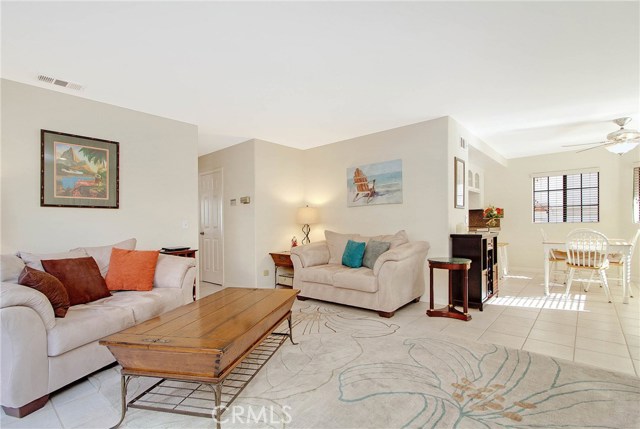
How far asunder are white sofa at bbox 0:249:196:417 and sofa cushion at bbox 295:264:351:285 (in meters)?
2.09

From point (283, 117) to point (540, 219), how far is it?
583cm

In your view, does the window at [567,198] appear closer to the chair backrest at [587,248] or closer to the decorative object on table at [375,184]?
the chair backrest at [587,248]

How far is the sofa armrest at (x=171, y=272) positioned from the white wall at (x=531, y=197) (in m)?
6.58

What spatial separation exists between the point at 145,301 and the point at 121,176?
1719mm

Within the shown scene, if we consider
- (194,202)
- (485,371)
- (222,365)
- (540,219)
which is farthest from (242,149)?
(540,219)

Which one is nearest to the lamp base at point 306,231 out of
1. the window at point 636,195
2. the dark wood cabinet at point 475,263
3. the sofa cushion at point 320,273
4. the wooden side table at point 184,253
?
the sofa cushion at point 320,273

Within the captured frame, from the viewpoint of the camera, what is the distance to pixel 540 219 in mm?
6406

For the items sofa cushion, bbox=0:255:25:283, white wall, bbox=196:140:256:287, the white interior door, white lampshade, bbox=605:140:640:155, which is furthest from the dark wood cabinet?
sofa cushion, bbox=0:255:25:283

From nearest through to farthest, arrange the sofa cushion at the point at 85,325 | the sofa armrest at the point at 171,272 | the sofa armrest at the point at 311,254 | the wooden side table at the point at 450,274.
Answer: the sofa cushion at the point at 85,325
the sofa armrest at the point at 171,272
the wooden side table at the point at 450,274
the sofa armrest at the point at 311,254

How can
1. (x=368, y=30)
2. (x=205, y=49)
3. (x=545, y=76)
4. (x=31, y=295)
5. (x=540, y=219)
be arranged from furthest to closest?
(x=540, y=219), (x=545, y=76), (x=205, y=49), (x=368, y=30), (x=31, y=295)

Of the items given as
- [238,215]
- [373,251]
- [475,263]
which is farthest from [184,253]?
[475,263]

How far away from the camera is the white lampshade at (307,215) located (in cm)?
517

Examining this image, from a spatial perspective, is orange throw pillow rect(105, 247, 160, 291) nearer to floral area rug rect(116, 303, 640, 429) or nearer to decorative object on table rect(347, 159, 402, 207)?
floral area rug rect(116, 303, 640, 429)

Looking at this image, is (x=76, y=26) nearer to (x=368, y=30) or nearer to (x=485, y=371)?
(x=368, y=30)
